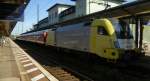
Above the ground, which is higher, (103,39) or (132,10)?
(132,10)

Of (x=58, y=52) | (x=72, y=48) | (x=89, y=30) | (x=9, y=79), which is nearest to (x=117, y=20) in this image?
(x=89, y=30)

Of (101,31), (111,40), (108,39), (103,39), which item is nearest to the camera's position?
(111,40)

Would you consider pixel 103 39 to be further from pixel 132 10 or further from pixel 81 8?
pixel 81 8

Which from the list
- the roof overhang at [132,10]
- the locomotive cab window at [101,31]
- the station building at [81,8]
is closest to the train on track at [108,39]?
the locomotive cab window at [101,31]

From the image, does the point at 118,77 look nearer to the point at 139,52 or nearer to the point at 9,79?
the point at 139,52

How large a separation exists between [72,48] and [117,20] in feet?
21.5

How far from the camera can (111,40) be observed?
18.0 m

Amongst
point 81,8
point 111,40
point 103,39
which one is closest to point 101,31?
point 103,39

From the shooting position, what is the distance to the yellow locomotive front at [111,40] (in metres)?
17.8

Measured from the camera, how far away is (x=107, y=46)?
18031mm

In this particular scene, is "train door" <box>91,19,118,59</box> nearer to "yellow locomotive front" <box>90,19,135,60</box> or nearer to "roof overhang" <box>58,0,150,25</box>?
"yellow locomotive front" <box>90,19,135,60</box>

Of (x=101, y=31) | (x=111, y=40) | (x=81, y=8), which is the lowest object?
(x=111, y=40)

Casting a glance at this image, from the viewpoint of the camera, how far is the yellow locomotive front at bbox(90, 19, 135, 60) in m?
17.8

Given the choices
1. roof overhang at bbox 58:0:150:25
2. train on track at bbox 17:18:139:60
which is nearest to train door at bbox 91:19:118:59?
train on track at bbox 17:18:139:60
